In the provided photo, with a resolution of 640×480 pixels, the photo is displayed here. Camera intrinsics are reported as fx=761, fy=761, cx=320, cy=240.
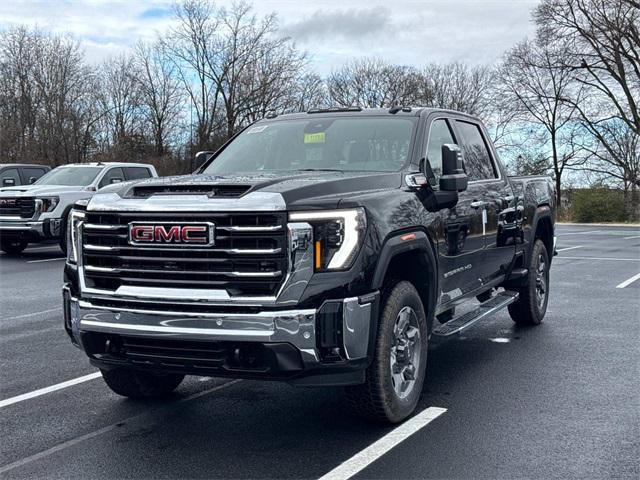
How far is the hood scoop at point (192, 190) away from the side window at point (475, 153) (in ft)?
8.79

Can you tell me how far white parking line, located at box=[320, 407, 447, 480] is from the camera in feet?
12.8

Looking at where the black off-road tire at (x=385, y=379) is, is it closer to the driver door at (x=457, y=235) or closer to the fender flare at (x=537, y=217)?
the driver door at (x=457, y=235)

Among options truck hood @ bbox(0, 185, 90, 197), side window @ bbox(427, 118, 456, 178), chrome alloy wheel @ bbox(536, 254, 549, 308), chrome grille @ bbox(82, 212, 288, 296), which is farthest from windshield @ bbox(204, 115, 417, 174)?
truck hood @ bbox(0, 185, 90, 197)

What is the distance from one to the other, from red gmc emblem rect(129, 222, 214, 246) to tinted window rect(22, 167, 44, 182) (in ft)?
55.3

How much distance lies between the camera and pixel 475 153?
22.2 feet

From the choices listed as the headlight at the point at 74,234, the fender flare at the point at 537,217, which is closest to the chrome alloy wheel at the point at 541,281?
the fender flare at the point at 537,217

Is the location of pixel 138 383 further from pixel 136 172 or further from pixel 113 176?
pixel 136 172

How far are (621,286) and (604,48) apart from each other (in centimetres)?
3246

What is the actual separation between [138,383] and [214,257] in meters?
1.62

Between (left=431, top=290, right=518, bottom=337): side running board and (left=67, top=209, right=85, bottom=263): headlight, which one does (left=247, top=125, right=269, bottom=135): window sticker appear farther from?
(left=431, top=290, right=518, bottom=337): side running board

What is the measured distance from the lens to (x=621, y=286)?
→ 11508 mm

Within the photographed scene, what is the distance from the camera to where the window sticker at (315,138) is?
5812 millimetres

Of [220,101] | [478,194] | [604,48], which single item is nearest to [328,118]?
[478,194]

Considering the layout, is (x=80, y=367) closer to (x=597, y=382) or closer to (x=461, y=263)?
(x=461, y=263)
